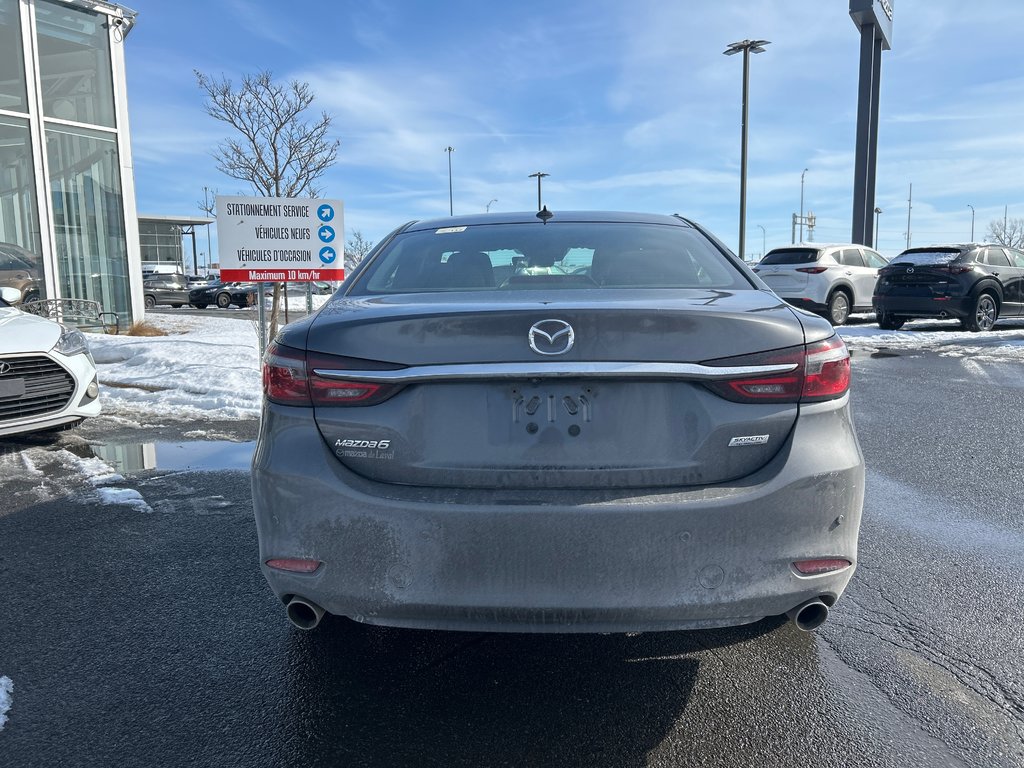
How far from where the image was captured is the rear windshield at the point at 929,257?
48.6 feet

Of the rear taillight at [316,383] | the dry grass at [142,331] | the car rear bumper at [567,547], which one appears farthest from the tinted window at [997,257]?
the rear taillight at [316,383]

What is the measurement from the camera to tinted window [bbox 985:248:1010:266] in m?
15.2

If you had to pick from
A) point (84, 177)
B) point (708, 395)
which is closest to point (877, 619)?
point (708, 395)

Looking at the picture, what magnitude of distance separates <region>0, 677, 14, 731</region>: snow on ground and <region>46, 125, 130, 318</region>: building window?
14.2 meters

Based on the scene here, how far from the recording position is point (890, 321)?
16.0 metres

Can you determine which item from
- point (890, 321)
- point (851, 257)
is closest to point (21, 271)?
point (851, 257)

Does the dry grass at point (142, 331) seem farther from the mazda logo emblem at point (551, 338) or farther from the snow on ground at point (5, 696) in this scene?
the mazda logo emblem at point (551, 338)

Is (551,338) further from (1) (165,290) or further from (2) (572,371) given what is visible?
(1) (165,290)

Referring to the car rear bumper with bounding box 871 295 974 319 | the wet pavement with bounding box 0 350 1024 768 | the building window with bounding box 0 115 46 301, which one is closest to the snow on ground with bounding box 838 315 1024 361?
the car rear bumper with bounding box 871 295 974 319

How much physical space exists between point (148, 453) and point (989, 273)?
15.0 m

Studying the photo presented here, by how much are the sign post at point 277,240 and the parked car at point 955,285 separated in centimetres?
1113

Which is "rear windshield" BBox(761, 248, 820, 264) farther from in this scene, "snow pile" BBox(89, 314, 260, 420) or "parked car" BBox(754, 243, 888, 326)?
"snow pile" BBox(89, 314, 260, 420)

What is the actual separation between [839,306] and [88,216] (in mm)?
15327

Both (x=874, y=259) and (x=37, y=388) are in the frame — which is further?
(x=874, y=259)
